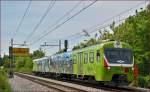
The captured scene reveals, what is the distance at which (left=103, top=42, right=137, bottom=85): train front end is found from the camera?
2977 cm

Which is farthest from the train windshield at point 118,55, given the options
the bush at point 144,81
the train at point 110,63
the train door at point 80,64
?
the train door at point 80,64

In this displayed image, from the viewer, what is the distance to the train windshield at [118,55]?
1186 inches

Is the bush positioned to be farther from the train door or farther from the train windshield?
the train door

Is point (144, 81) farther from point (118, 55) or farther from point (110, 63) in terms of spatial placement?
point (110, 63)

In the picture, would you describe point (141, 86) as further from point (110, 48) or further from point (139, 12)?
point (139, 12)

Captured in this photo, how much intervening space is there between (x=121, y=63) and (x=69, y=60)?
1175cm

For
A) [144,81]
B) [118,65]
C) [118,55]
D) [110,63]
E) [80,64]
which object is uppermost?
[118,55]

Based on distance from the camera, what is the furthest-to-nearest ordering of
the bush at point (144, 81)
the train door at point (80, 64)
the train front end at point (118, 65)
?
the train door at point (80, 64)
the bush at point (144, 81)
the train front end at point (118, 65)

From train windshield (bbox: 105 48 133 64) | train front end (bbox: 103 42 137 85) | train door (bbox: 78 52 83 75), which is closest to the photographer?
train front end (bbox: 103 42 137 85)

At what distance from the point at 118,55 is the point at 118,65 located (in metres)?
0.84

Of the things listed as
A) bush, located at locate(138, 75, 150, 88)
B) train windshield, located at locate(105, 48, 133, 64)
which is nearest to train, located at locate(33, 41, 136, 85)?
train windshield, located at locate(105, 48, 133, 64)

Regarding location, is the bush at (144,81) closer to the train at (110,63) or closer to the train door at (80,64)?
the train at (110,63)

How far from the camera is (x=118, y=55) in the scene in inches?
1200

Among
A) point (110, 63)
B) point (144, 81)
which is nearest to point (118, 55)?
point (110, 63)
